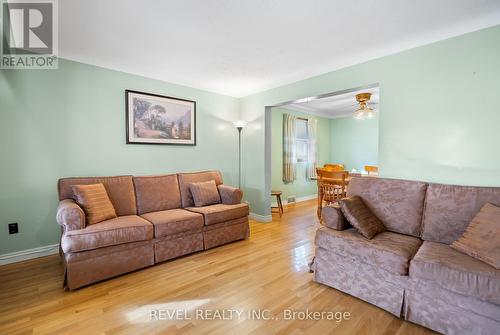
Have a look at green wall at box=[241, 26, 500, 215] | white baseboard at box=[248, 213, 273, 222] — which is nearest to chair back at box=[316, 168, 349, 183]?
green wall at box=[241, 26, 500, 215]

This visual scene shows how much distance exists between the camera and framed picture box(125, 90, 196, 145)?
10.8 ft

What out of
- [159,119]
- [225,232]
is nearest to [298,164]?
[225,232]

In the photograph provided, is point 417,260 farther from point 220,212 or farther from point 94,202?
point 94,202

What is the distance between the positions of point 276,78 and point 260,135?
1011 millimetres

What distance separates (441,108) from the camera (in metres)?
2.34

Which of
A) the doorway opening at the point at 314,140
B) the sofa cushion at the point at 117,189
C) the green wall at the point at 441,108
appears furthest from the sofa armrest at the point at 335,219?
the doorway opening at the point at 314,140

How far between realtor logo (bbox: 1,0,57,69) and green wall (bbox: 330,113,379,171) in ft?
20.6

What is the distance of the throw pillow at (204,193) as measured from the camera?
3307 mm

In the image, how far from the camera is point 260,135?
4.24 metres

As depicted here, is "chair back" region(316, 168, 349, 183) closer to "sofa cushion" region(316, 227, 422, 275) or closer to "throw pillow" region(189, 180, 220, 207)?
"sofa cushion" region(316, 227, 422, 275)

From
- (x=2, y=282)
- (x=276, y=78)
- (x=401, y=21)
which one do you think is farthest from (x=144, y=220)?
(x=401, y=21)

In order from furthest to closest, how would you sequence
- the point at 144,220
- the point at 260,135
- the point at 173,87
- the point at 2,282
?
the point at 260,135
the point at 173,87
the point at 144,220
the point at 2,282

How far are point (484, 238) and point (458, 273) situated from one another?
1.26 ft

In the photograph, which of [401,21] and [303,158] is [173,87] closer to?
[401,21]
